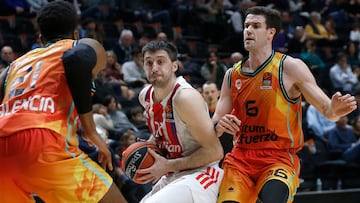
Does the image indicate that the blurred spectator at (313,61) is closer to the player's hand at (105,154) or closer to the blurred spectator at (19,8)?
the blurred spectator at (19,8)

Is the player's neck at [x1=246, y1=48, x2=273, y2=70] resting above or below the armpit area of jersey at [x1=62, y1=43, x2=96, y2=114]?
below

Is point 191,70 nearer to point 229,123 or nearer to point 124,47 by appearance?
point 124,47

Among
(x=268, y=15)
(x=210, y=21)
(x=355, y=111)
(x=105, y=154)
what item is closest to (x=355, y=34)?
(x=210, y=21)

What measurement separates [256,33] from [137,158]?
1205 mm

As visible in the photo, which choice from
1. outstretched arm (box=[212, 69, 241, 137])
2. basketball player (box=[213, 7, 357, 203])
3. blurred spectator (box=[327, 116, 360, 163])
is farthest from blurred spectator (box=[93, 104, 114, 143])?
basketball player (box=[213, 7, 357, 203])

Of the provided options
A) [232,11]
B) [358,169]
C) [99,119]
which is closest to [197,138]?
[99,119]

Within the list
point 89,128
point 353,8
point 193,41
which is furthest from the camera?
point 353,8

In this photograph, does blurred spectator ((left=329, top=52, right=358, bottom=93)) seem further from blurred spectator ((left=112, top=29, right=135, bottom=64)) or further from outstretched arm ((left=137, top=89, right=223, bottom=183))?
outstretched arm ((left=137, top=89, right=223, bottom=183))

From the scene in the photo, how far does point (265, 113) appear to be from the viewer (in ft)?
15.9

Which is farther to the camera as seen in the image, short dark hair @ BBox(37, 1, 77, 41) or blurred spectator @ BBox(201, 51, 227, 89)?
blurred spectator @ BBox(201, 51, 227, 89)

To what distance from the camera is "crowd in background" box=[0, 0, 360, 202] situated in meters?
10.2

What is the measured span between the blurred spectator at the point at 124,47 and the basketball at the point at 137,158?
23.7 ft

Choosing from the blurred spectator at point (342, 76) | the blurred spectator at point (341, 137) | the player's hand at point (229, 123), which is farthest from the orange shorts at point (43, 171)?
the blurred spectator at point (342, 76)

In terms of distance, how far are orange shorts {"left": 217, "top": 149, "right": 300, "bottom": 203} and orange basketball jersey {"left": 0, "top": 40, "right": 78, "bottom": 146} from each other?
4.02ft
